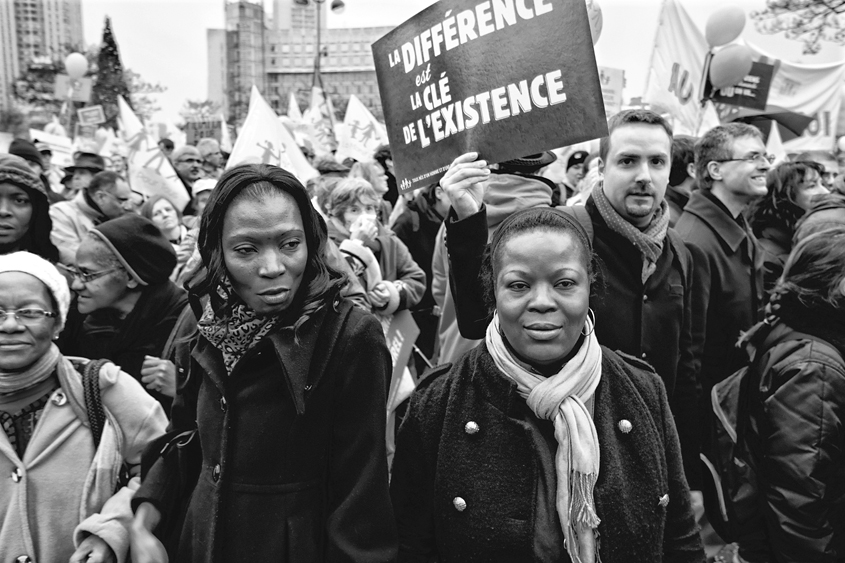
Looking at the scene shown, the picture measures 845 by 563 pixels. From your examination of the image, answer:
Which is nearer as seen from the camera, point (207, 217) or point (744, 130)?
point (207, 217)

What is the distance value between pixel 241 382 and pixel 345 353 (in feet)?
0.98

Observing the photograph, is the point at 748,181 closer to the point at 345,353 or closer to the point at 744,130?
the point at 744,130

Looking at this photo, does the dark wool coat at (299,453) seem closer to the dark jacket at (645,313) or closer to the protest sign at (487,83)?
the dark jacket at (645,313)

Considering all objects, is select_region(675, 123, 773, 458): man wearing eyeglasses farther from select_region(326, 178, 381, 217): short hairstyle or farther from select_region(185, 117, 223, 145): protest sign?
select_region(185, 117, 223, 145): protest sign

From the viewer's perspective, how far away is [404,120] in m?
2.72

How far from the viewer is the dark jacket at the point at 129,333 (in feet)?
11.2

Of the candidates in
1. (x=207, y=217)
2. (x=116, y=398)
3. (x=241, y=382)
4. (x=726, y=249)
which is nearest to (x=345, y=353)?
Result: (x=241, y=382)

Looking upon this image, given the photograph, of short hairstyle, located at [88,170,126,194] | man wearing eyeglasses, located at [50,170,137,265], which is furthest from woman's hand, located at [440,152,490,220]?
short hairstyle, located at [88,170,126,194]

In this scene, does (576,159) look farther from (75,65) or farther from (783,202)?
(75,65)

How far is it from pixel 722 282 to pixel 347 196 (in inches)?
90.6

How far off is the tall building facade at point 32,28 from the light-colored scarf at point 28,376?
53.5m

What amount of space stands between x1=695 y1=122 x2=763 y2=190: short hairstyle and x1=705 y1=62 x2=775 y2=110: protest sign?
5.05m

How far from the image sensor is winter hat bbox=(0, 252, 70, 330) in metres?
2.32

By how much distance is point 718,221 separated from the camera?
386cm
